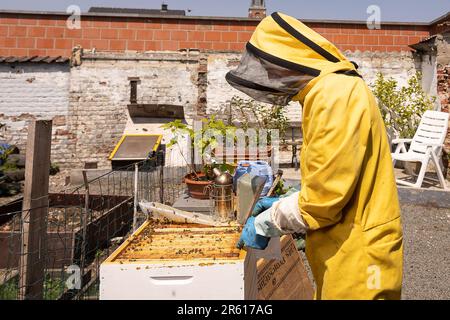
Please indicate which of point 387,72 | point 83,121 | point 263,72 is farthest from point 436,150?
point 83,121

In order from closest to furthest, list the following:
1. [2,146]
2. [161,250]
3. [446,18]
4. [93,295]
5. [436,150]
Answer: [161,250], [93,295], [436,150], [2,146], [446,18]

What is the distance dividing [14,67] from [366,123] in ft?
30.8

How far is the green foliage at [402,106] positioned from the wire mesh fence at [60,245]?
4948mm

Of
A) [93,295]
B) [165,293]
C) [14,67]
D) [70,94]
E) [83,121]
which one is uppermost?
[14,67]

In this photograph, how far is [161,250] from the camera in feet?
5.84

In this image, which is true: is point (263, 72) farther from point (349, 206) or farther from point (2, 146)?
point (2, 146)

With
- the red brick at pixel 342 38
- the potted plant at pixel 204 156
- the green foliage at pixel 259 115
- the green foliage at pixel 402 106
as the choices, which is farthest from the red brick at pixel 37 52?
the green foliage at pixel 402 106

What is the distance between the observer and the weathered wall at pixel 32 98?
8680mm

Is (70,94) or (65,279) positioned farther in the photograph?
(70,94)

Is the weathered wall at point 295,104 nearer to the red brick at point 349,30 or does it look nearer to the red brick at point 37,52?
the red brick at point 349,30

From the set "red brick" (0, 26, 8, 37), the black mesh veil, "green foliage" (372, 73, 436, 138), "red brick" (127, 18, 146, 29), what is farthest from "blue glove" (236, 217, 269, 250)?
"red brick" (0, 26, 8, 37)

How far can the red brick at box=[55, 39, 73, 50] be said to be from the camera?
8922mm

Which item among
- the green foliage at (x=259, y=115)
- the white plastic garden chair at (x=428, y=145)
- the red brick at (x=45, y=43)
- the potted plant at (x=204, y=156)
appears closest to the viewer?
the potted plant at (x=204, y=156)

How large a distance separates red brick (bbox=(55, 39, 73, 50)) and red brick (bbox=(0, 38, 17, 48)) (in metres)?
0.99
